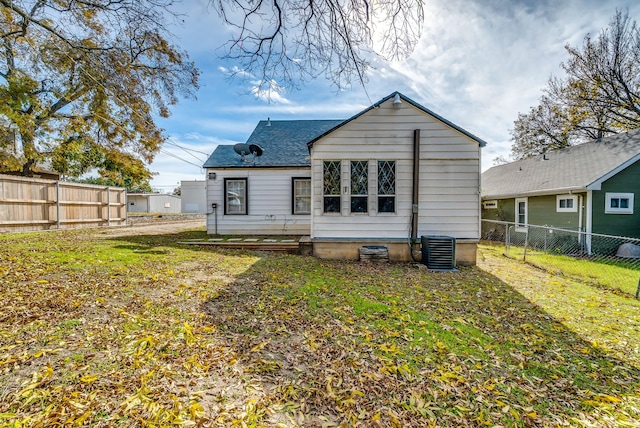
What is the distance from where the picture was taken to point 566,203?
11.4 meters

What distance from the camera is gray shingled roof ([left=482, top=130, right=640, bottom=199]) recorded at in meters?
10.5

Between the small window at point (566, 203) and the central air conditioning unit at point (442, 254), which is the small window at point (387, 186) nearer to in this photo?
the central air conditioning unit at point (442, 254)

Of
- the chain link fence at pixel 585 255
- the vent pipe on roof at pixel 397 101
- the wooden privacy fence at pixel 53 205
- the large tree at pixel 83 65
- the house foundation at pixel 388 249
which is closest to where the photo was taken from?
the large tree at pixel 83 65

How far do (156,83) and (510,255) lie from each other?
39.1ft

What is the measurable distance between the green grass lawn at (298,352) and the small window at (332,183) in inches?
112

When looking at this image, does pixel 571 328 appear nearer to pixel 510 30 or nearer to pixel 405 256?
pixel 405 256

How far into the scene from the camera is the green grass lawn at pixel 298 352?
2135 mm

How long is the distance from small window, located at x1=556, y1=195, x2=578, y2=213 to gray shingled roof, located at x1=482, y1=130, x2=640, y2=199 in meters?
0.48

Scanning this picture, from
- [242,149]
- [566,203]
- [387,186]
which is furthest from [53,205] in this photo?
[566,203]

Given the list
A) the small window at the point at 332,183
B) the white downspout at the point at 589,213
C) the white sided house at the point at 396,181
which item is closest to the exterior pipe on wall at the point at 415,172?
the white sided house at the point at 396,181

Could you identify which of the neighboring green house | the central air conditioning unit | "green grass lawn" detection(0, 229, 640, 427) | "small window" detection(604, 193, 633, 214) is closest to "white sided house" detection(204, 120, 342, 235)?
the central air conditioning unit

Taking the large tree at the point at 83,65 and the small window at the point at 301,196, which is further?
the small window at the point at 301,196

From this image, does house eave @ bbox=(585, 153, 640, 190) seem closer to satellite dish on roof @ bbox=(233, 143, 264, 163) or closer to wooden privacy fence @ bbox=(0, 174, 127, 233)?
satellite dish on roof @ bbox=(233, 143, 264, 163)

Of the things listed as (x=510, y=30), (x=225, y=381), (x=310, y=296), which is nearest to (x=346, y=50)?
(x=310, y=296)
